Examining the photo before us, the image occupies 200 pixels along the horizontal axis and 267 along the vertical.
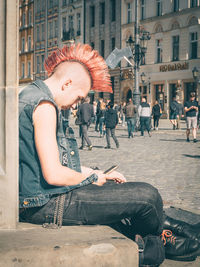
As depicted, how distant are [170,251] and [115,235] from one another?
31.4 inches

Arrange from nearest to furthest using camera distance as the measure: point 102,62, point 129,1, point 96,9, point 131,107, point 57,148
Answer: point 57,148 → point 102,62 → point 131,107 → point 129,1 → point 96,9

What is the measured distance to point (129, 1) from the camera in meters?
44.8

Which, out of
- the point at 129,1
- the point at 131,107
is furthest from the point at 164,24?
the point at 131,107

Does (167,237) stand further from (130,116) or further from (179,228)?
(130,116)

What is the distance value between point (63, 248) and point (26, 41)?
65307 mm

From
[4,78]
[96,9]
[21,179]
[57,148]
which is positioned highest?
[96,9]

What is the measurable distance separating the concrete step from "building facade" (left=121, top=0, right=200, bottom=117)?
3557cm

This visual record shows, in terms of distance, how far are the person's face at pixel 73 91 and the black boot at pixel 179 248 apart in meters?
1.16

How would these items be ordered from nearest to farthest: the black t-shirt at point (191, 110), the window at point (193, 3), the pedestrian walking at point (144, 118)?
the black t-shirt at point (191, 110) → the pedestrian walking at point (144, 118) → the window at point (193, 3)

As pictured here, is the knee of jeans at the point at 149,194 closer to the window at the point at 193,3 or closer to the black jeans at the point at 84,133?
the black jeans at the point at 84,133

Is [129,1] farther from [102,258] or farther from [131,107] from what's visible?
[102,258]

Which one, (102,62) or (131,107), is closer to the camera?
(102,62)

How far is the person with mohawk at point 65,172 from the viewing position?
113 inches

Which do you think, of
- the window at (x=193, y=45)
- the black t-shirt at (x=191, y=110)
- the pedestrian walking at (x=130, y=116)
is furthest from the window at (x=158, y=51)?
the black t-shirt at (x=191, y=110)
